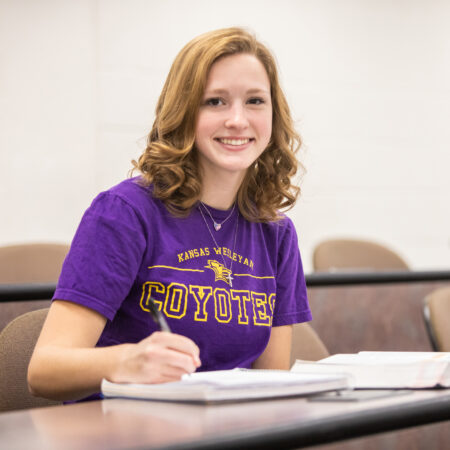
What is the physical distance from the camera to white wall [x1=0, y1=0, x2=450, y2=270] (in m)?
3.82

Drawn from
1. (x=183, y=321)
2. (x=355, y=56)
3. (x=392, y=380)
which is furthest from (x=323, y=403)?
(x=355, y=56)

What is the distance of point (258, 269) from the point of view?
144 centimetres

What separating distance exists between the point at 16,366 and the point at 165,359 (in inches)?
18.5

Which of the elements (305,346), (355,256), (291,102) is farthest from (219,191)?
(291,102)

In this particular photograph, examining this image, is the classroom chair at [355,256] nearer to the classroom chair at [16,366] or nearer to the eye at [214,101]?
the eye at [214,101]

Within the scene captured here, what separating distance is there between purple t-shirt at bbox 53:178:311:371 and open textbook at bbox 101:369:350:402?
265mm

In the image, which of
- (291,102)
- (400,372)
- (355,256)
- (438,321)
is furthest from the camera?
(291,102)

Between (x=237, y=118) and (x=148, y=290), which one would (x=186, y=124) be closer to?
(x=237, y=118)

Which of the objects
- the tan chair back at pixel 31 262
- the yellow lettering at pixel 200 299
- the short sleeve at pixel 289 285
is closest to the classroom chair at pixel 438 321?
the short sleeve at pixel 289 285

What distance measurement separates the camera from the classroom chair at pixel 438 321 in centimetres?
196

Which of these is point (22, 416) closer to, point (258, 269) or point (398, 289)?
point (258, 269)

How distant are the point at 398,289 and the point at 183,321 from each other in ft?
4.64

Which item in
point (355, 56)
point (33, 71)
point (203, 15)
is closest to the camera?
point (33, 71)

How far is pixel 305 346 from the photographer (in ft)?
5.52
